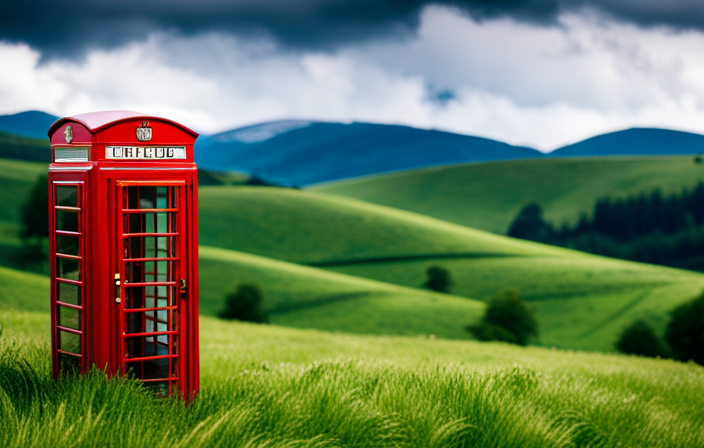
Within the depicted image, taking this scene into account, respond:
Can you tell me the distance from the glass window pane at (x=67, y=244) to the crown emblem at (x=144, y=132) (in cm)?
116

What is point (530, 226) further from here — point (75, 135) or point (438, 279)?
point (75, 135)

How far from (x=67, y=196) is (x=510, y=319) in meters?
57.6

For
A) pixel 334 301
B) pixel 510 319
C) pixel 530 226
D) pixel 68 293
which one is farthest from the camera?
pixel 530 226

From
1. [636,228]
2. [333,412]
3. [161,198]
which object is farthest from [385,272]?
[636,228]

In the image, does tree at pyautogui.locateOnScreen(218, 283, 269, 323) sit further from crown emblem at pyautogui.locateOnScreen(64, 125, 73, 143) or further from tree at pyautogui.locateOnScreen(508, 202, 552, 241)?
tree at pyautogui.locateOnScreen(508, 202, 552, 241)

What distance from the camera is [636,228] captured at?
5241 inches

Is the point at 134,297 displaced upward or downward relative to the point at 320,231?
upward

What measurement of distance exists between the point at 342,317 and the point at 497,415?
51942 millimetres

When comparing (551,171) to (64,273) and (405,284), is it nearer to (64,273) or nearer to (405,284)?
(405,284)

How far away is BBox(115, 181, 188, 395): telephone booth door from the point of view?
5926 millimetres

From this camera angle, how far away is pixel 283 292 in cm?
6319

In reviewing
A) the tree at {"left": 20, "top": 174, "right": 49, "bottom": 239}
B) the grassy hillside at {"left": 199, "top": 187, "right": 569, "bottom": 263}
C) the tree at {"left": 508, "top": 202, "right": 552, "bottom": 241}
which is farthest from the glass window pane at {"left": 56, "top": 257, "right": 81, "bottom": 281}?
the tree at {"left": 508, "top": 202, "right": 552, "bottom": 241}

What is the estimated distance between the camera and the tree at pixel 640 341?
193ft

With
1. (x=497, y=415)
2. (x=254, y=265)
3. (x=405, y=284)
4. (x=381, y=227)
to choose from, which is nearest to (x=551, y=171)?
(x=381, y=227)
